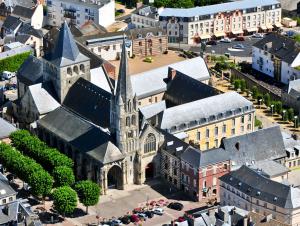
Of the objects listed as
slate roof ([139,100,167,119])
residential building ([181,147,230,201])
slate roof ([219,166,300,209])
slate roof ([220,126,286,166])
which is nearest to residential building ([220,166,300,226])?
slate roof ([219,166,300,209])

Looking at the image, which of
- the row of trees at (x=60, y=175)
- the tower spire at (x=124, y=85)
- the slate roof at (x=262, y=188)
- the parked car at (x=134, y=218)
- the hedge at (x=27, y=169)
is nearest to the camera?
the slate roof at (x=262, y=188)

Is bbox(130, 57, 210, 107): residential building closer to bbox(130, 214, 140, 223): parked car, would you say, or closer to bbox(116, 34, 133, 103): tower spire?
bbox(116, 34, 133, 103): tower spire

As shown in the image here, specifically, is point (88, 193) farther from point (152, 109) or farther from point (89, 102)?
point (152, 109)

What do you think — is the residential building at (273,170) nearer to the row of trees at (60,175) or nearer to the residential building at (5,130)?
the row of trees at (60,175)

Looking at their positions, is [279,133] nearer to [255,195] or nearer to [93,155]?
[255,195]

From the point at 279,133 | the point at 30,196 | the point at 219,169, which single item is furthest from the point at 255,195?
the point at 30,196

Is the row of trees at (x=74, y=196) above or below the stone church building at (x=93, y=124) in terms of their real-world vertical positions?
below

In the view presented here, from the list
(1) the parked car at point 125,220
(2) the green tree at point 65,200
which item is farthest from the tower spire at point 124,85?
(1) the parked car at point 125,220

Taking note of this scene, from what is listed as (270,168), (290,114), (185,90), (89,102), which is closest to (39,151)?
(89,102)
